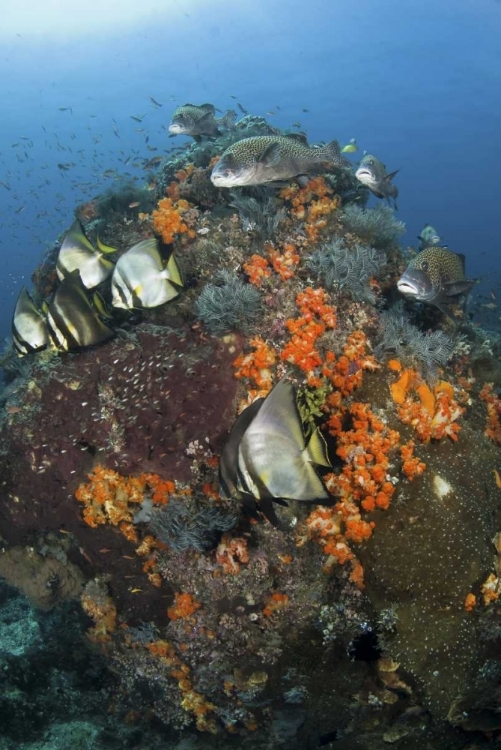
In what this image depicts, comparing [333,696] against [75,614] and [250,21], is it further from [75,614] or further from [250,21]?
[250,21]

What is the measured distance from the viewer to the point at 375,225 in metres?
5.89

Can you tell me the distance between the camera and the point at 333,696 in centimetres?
452

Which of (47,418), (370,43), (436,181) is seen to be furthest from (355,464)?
(436,181)

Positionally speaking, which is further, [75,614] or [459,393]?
[75,614]

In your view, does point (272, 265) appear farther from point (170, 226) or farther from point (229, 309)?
point (170, 226)

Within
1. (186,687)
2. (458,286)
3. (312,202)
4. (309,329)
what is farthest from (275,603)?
(312,202)

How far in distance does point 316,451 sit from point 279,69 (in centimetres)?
11021

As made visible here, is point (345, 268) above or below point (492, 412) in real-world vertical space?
above

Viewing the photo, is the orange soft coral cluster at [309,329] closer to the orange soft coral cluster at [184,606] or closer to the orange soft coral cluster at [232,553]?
the orange soft coral cluster at [232,553]

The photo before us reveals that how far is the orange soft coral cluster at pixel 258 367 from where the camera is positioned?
4473mm

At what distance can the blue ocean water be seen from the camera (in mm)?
75000

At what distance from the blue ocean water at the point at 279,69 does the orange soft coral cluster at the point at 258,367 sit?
65.9m

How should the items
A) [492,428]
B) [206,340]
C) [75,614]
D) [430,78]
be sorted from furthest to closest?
[430,78]
[75,614]
[492,428]
[206,340]

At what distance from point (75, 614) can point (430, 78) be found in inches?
4260
